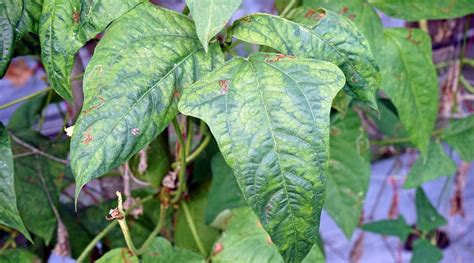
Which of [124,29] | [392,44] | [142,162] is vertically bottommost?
[142,162]

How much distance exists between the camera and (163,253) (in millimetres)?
653

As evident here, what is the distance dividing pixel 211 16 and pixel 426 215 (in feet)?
3.08

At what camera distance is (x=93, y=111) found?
0.45m

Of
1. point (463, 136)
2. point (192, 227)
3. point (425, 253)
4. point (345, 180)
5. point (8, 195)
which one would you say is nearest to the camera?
point (8, 195)

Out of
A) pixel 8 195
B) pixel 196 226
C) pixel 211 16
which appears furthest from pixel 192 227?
pixel 211 16

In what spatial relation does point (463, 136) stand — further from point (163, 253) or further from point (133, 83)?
point (133, 83)

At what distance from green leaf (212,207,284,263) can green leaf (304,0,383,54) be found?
0.25 metres

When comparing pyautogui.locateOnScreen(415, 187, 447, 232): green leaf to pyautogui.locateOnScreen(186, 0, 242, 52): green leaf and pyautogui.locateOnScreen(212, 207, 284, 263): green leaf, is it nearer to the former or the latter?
pyautogui.locateOnScreen(212, 207, 284, 263): green leaf

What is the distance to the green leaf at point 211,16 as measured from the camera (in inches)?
17.9

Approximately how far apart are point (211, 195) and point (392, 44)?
0.31 m

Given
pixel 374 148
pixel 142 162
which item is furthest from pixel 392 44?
pixel 374 148

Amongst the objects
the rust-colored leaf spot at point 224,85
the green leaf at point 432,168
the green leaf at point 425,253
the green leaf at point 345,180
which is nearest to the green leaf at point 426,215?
the green leaf at point 425,253

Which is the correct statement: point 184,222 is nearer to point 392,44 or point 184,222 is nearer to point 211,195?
point 211,195

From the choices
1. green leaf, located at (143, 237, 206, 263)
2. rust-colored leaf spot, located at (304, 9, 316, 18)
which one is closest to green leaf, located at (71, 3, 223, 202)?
rust-colored leaf spot, located at (304, 9, 316, 18)
